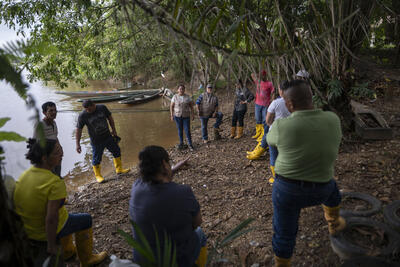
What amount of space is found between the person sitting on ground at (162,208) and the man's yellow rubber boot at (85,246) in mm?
1104

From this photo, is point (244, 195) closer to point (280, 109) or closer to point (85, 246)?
point (280, 109)

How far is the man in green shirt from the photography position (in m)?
2.04

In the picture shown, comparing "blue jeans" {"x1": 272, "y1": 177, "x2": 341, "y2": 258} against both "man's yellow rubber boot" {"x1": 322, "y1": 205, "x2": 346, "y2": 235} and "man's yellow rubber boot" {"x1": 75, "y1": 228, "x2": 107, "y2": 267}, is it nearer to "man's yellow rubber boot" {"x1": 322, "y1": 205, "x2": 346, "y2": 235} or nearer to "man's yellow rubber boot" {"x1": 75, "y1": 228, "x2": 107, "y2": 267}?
"man's yellow rubber boot" {"x1": 322, "y1": 205, "x2": 346, "y2": 235}

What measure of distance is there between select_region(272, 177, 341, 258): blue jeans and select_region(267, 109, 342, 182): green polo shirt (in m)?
0.08

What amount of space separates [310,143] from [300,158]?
14cm

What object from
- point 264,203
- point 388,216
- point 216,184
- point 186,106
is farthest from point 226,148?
point 388,216

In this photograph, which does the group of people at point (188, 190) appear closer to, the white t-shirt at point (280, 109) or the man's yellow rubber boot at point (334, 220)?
the man's yellow rubber boot at point (334, 220)

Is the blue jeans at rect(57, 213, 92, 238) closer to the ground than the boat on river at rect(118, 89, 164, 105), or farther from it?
closer to the ground

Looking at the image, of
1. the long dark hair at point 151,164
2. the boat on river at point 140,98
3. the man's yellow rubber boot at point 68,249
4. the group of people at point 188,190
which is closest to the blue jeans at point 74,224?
the group of people at point 188,190

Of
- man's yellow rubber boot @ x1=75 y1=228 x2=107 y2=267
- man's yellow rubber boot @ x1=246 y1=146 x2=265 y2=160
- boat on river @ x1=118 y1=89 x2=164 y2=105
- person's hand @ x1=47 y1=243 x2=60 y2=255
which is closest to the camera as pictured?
person's hand @ x1=47 y1=243 x2=60 y2=255

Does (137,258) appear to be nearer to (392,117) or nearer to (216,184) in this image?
(216,184)

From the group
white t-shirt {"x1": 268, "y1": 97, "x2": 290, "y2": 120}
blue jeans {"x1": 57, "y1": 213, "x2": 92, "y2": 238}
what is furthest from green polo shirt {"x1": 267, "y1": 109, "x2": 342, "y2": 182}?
blue jeans {"x1": 57, "y1": 213, "x2": 92, "y2": 238}

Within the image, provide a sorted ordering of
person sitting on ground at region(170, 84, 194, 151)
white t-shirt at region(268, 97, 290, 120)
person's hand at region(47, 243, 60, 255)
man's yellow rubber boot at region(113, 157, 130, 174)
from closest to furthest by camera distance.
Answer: person's hand at region(47, 243, 60, 255) < white t-shirt at region(268, 97, 290, 120) < man's yellow rubber boot at region(113, 157, 130, 174) < person sitting on ground at region(170, 84, 194, 151)

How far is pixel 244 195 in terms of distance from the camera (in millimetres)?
4391
